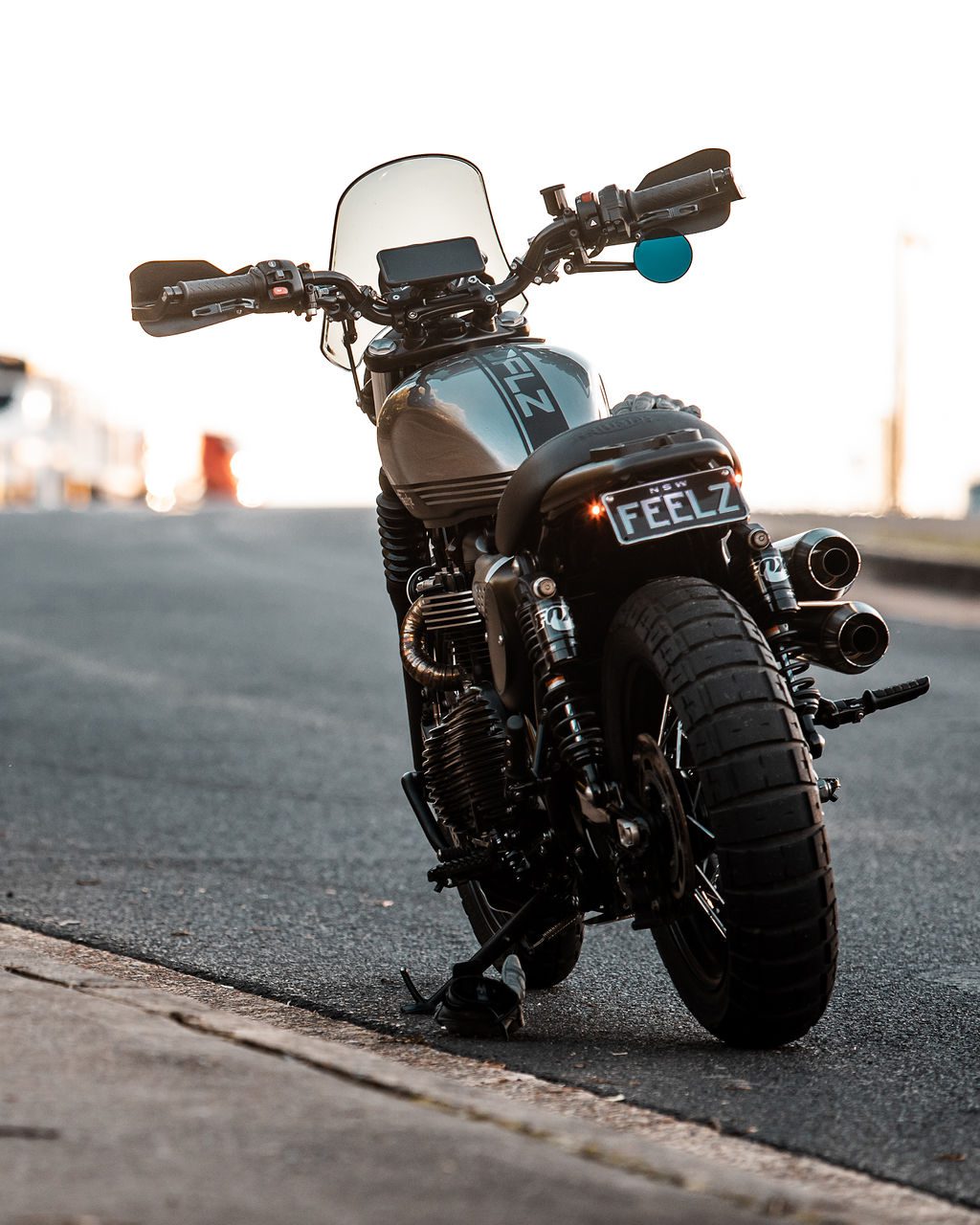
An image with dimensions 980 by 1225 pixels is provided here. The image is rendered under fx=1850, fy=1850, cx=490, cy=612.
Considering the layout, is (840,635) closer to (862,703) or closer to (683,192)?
(862,703)

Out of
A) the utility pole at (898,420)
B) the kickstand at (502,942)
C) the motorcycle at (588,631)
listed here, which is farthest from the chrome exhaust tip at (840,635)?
the utility pole at (898,420)

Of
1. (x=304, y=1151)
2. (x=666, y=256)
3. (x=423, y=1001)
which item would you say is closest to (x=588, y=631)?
(x=423, y=1001)

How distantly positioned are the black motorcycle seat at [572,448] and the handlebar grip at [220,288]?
0.98 meters

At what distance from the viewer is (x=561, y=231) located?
169 inches

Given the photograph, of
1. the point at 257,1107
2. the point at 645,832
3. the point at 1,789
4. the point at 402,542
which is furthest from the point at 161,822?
the point at 257,1107

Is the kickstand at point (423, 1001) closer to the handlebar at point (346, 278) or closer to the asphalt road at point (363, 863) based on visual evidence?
the asphalt road at point (363, 863)

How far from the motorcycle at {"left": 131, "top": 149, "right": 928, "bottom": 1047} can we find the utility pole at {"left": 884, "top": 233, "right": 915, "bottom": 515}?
109 ft

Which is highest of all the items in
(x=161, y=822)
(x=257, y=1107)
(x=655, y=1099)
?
(x=257, y=1107)

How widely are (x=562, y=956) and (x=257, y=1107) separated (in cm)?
177

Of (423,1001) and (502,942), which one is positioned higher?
(502,942)

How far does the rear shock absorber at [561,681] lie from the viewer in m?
3.57

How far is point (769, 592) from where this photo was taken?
3.59 m

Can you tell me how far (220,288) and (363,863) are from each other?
2630 millimetres

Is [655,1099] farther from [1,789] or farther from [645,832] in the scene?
[1,789]
